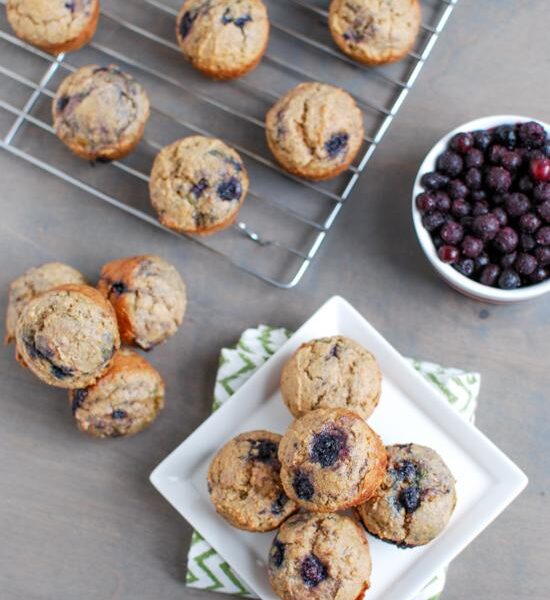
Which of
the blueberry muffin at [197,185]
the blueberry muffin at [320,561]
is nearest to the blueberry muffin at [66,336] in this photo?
the blueberry muffin at [197,185]

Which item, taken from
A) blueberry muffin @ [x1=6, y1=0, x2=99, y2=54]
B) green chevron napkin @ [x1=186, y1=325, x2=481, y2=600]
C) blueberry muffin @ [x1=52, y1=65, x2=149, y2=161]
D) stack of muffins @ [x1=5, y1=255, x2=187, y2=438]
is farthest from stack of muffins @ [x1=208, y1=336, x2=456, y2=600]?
blueberry muffin @ [x1=6, y1=0, x2=99, y2=54]

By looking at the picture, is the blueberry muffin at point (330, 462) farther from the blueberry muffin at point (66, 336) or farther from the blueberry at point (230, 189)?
the blueberry at point (230, 189)

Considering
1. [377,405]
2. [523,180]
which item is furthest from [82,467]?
[523,180]

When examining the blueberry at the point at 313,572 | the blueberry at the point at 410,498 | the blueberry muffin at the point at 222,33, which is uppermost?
the blueberry muffin at the point at 222,33

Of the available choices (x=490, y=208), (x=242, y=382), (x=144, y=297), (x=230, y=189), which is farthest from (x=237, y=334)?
(x=490, y=208)

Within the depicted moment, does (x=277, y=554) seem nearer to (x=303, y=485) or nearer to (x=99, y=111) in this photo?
(x=303, y=485)

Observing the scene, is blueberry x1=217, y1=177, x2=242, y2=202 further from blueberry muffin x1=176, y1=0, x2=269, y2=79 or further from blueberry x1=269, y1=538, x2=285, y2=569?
blueberry x1=269, y1=538, x2=285, y2=569
